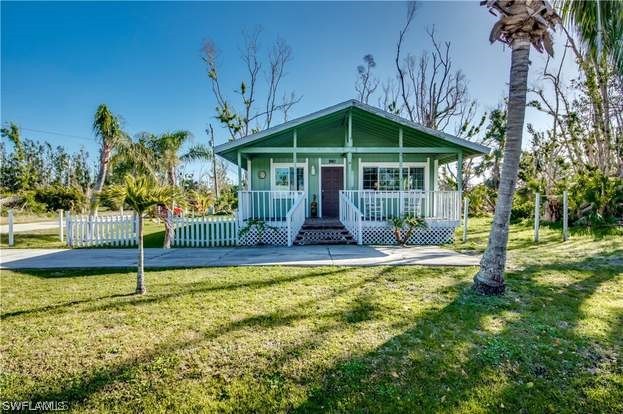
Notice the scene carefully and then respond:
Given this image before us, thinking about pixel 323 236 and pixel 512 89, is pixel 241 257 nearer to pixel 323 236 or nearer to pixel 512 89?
pixel 323 236

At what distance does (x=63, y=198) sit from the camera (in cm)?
1886

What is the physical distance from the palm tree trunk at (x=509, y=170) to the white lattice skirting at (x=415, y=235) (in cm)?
530

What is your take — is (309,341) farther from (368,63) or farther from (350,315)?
(368,63)

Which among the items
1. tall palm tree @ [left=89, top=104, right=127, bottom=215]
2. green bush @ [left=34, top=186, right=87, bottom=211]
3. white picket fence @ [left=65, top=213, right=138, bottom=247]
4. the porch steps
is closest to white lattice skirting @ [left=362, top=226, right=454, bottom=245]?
the porch steps

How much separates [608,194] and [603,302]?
10560mm

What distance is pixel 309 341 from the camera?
11.1 ft

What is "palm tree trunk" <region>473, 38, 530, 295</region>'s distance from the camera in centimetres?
471

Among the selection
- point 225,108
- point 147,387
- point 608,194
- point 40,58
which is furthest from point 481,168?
point 40,58

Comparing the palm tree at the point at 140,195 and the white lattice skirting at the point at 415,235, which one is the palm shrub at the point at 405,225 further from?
the palm tree at the point at 140,195

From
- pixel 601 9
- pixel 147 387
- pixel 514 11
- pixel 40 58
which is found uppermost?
pixel 40 58

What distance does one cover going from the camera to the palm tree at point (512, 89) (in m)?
4.68

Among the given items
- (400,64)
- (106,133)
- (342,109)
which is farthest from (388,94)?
(106,133)

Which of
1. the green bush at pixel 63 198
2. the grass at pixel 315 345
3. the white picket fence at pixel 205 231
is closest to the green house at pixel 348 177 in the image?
the white picket fence at pixel 205 231

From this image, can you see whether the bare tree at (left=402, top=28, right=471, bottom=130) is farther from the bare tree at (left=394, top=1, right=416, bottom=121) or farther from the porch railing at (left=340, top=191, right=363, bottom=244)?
the porch railing at (left=340, top=191, right=363, bottom=244)
